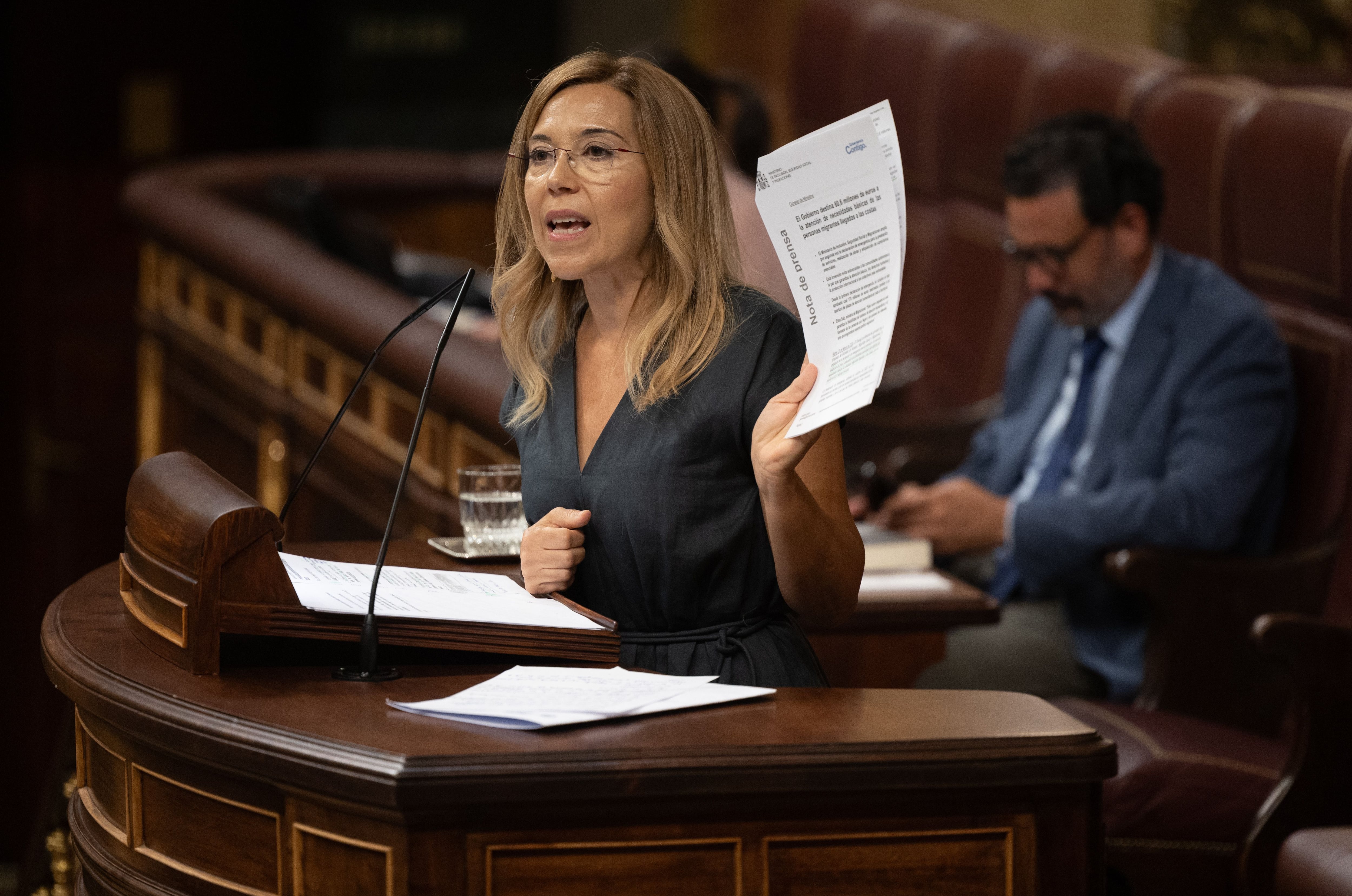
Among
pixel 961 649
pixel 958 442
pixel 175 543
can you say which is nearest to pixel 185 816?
pixel 175 543

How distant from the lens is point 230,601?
4.83ft

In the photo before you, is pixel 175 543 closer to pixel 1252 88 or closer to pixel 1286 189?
pixel 1286 189

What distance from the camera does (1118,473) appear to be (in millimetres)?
2916

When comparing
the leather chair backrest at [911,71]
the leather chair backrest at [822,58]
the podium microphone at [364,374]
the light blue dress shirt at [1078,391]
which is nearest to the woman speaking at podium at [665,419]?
the podium microphone at [364,374]

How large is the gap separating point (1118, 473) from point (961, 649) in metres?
0.41

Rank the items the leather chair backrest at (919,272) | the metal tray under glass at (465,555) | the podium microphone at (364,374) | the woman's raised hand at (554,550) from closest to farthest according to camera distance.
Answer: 1. the podium microphone at (364,374)
2. the woman's raised hand at (554,550)
3. the metal tray under glass at (465,555)
4. the leather chair backrest at (919,272)

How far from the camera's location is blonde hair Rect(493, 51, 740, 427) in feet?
5.70

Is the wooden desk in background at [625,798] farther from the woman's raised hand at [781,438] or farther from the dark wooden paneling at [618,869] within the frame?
the woman's raised hand at [781,438]

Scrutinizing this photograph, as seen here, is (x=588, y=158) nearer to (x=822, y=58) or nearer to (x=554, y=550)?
(x=554, y=550)

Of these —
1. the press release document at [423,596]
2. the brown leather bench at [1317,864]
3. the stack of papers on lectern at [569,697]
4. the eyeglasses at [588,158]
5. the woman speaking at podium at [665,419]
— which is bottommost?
the brown leather bench at [1317,864]

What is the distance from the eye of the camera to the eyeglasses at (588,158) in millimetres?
1732

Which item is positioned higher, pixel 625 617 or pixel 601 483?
pixel 601 483

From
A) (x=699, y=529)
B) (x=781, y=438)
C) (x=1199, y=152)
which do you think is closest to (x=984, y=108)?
(x=1199, y=152)

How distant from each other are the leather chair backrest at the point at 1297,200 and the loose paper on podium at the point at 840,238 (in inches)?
60.5
